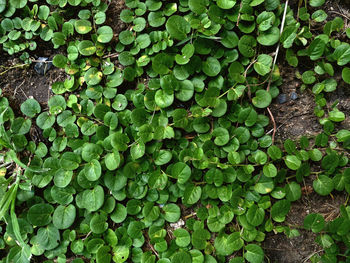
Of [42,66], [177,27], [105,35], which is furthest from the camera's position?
[42,66]

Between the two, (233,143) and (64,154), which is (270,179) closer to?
(233,143)

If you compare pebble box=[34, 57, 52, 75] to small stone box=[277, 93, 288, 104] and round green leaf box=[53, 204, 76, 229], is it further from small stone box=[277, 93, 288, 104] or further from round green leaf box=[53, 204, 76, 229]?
small stone box=[277, 93, 288, 104]

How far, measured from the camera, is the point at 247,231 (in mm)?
1623

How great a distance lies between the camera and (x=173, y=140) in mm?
1649

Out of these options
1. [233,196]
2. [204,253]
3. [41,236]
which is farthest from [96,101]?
[204,253]

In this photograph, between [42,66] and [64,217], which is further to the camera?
[42,66]

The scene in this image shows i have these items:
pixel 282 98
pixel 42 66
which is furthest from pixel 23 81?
pixel 282 98

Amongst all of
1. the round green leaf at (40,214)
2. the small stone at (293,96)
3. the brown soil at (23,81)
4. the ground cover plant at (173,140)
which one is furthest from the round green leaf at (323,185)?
the brown soil at (23,81)

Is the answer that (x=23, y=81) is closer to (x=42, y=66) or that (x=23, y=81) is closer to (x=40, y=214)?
(x=42, y=66)

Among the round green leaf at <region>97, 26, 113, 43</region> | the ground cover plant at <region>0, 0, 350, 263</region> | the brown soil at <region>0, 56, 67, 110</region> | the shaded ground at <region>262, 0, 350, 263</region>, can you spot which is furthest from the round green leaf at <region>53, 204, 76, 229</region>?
the shaded ground at <region>262, 0, 350, 263</region>

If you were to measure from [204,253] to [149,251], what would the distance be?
31cm

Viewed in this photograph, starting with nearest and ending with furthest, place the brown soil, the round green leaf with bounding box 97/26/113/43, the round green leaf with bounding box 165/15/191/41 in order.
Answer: the round green leaf with bounding box 165/15/191/41
the round green leaf with bounding box 97/26/113/43
the brown soil

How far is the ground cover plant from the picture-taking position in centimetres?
159

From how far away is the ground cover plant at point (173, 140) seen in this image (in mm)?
1588
